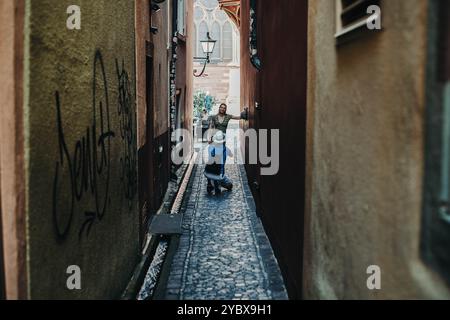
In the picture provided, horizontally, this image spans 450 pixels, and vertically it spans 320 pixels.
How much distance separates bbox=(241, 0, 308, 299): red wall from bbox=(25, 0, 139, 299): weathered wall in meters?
1.73

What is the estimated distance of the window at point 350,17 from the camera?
3055mm

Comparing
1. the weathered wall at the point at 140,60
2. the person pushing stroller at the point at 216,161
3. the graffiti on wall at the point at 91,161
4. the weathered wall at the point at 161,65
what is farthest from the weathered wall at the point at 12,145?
the person pushing stroller at the point at 216,161

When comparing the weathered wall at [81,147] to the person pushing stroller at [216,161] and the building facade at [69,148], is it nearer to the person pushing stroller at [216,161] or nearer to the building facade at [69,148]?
the building facade at [69,148]

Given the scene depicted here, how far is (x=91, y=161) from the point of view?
4438 millimetres

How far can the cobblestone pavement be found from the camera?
5.82m

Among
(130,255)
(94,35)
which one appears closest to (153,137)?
(130,255)

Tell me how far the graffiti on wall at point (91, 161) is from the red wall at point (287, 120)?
175cm

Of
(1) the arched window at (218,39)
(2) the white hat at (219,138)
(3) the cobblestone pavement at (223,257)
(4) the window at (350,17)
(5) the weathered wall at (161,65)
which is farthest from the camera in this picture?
(1) the arched window at (218,39)

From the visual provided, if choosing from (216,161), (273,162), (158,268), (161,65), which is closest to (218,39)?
(216,161)

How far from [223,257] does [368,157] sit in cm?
448

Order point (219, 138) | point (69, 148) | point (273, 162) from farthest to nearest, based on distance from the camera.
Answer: point (219, 138)
point (273, 162)
point (69, 148)

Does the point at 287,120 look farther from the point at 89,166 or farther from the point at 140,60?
the point at 89,166

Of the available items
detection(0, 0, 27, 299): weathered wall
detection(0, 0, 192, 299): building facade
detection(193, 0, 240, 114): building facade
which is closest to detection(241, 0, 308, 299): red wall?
detection(0, 0, 192, 299): building facade

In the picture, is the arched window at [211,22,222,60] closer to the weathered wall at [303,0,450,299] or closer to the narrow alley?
the narrow alley
